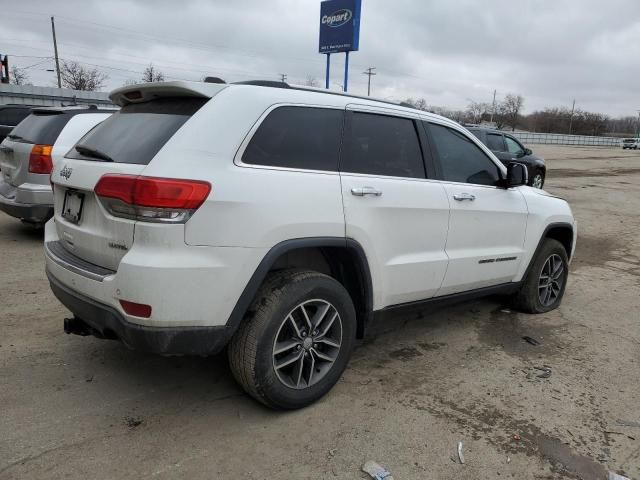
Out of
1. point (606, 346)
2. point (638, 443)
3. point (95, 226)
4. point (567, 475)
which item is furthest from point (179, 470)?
point (606, 346)

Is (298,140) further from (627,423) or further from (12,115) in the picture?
(12,115)

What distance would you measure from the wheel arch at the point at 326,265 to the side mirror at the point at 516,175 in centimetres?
173

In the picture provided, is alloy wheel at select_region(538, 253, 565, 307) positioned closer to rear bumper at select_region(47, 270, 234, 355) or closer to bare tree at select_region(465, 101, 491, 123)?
rear bumper at select_region(47, 270, 234, 355)

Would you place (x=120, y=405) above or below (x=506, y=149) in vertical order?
below

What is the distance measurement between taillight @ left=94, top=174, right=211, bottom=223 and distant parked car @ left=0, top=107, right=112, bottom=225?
4.48 meters

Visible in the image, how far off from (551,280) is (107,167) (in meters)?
4.15

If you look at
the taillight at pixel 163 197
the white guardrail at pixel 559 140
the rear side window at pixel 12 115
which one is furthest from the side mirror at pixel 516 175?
the white guardrail at pixel 559 140

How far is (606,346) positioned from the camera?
432 cm

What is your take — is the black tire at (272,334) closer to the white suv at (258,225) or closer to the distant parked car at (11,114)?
the white suv at (258,225)

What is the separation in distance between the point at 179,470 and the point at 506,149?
13648mm

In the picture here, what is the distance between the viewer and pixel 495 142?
14.1 meters

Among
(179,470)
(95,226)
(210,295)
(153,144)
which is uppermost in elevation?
(153,144)

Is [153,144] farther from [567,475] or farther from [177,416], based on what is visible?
[567,475]

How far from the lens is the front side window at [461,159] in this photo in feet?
12.9
